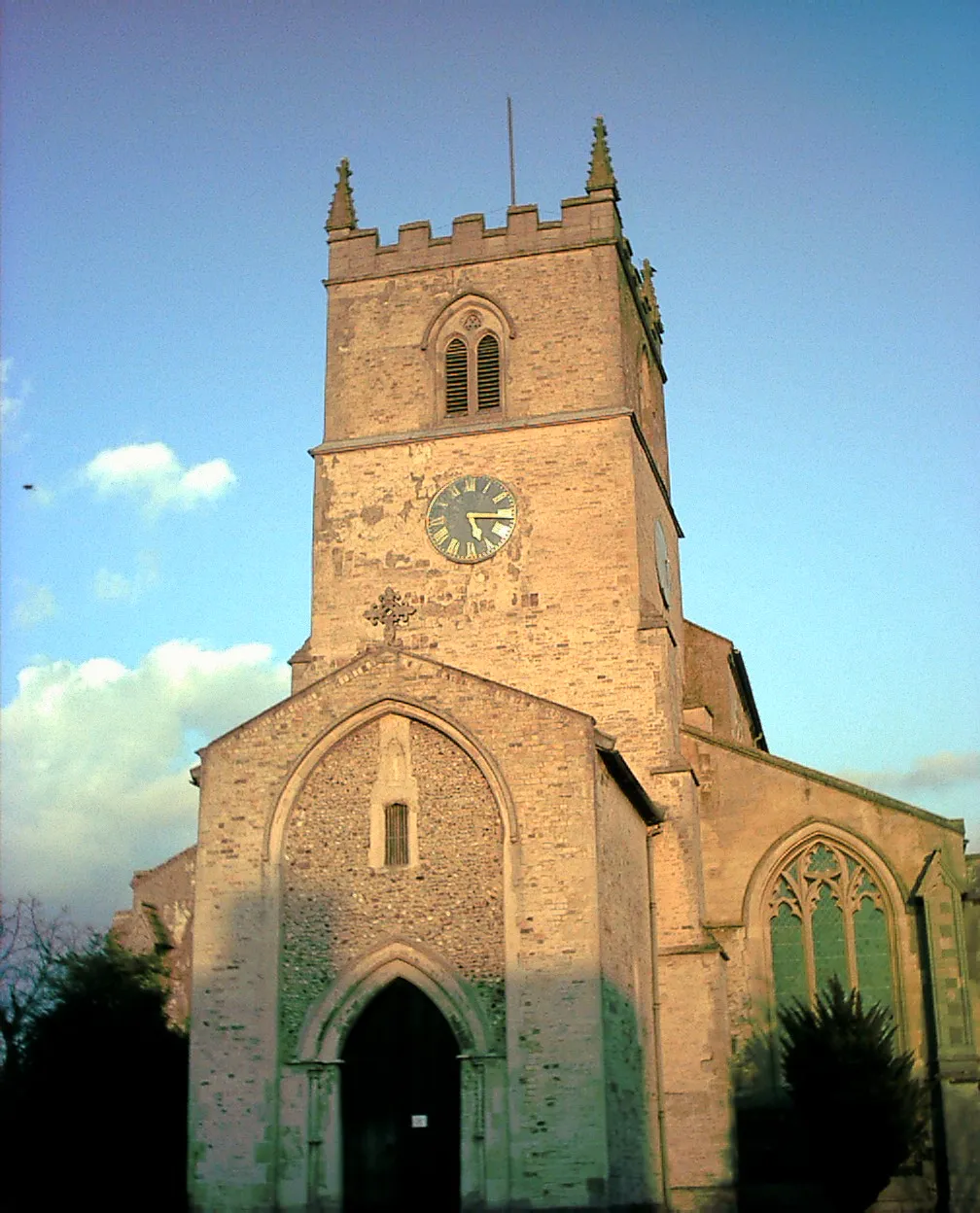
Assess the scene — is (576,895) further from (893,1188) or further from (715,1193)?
(893,1188)

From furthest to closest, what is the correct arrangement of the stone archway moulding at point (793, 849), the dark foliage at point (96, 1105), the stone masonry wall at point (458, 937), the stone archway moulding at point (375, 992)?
the stone archway moulding at point (793, 849) < the dark foliage at point (96, 1105) < the stone archway moulding at point (375, 992) < the stone masonry wall at point (458, 937)

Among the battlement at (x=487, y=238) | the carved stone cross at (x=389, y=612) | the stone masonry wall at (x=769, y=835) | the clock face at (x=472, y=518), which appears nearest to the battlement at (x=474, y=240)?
the battlement at (x=487, y=238)

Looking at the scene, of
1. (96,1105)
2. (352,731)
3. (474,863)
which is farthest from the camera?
(96,1105)

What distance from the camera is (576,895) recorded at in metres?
24.2

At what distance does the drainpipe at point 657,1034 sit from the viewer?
88.9 feet

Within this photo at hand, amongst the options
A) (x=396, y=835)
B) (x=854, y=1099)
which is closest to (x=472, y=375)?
(x=396, y=835)

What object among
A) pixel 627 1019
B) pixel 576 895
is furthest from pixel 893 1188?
pixel 576 895

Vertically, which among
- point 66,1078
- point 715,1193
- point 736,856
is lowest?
point 715,1193

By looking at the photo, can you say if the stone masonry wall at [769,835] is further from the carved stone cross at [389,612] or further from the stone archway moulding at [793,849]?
the carved stone cross at [389,612]

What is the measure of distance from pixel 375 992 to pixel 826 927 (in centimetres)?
962

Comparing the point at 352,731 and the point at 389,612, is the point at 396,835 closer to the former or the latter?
the point at 352,731

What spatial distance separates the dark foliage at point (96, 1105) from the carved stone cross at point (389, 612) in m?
8.16

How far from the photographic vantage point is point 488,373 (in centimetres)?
3369

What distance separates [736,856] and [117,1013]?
12001mm
